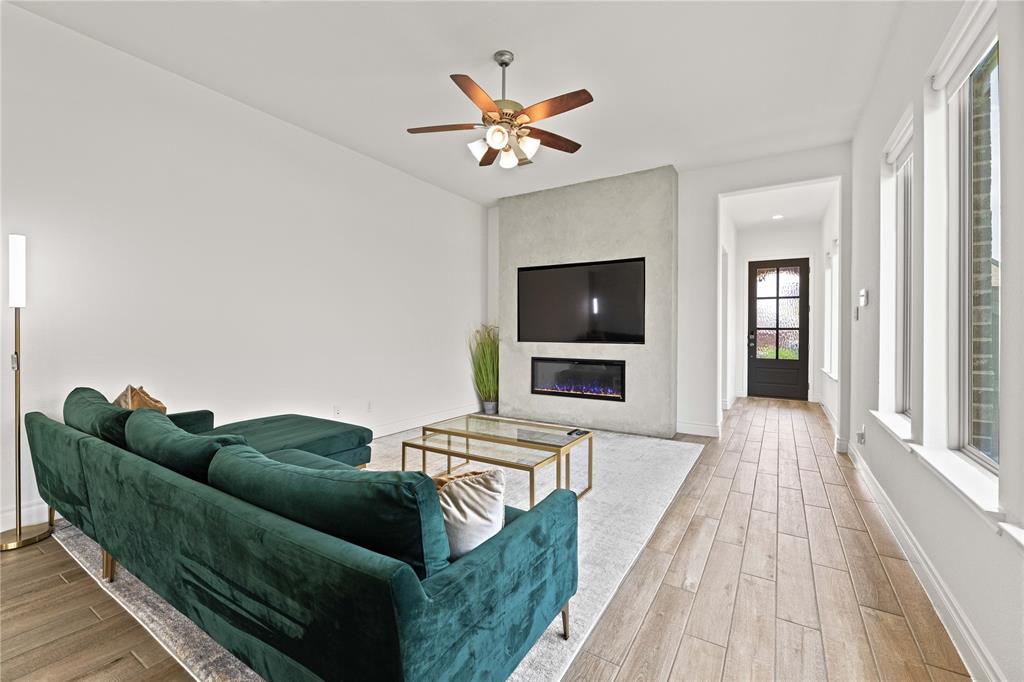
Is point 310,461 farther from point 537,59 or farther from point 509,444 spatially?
point 537,59

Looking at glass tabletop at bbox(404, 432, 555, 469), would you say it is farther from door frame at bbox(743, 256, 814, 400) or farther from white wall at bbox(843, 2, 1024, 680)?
door frame at bbox(743, 256, 814, 400)

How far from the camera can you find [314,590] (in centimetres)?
104

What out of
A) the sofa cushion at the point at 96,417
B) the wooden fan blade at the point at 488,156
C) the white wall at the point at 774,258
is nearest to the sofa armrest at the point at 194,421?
the sofa cushion at the point at 96,417

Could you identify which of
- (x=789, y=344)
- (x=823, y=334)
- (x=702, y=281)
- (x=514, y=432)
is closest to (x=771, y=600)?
(x=514, y=432)

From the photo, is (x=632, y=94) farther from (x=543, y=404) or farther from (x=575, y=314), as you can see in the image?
(x=543, y=404)

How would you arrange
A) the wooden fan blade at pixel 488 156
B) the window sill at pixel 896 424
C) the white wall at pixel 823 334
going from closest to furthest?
the window sill at pixel 896 424 < the wooden fan blade at pixel 488 156 < the white wall at pixel 823 334

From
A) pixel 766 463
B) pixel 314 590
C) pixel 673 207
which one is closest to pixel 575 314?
pixel 673 207

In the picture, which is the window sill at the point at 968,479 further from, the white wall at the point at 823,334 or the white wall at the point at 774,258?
the white wall at the point at 774,258

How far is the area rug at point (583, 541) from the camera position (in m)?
1.56

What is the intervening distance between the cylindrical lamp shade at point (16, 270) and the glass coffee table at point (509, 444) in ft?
7.06

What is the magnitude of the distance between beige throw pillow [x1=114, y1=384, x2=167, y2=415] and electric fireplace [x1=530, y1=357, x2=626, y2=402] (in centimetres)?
386

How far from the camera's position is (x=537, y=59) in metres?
2.87

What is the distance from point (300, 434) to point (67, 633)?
4.42ft

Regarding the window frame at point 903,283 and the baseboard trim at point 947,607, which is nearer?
the baseboard trim at point 947,607
